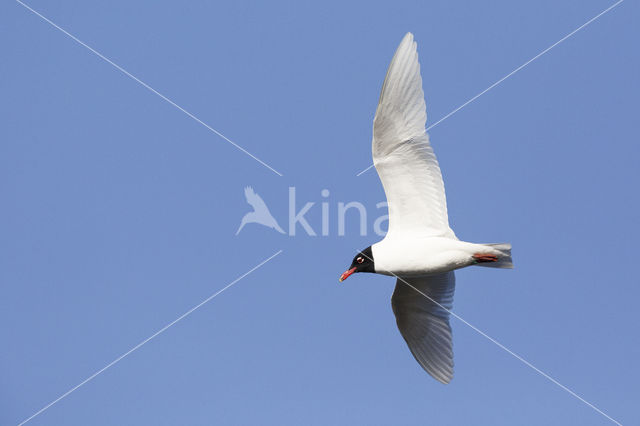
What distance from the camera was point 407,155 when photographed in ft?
33.8

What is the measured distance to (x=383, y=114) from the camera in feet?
33.3

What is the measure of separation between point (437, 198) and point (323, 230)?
2.08 m

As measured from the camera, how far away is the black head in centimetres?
1070

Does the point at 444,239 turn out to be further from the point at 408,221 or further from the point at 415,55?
the point at 415,55

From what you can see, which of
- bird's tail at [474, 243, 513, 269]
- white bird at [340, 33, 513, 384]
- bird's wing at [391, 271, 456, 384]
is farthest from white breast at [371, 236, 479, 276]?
bird's wing at [391, 271, 456, 384]

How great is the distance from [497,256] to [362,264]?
182 centimetres

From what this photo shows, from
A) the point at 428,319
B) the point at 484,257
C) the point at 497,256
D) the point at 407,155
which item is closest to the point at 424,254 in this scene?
the point at 484,257

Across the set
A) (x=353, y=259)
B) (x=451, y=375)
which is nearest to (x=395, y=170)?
(x=353, y=259)

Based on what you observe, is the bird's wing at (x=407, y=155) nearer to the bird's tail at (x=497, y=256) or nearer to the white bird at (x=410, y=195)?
the white bird at (x=410, y=195)

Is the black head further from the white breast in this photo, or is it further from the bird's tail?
the bird's tail

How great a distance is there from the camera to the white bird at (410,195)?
1011cm

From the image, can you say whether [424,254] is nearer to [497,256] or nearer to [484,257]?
[484,257]

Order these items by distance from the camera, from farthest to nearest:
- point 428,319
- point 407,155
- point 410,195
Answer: point 428,319, point 410,195, point 407,155

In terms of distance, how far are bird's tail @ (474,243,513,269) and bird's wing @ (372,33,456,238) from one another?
0.60 m
